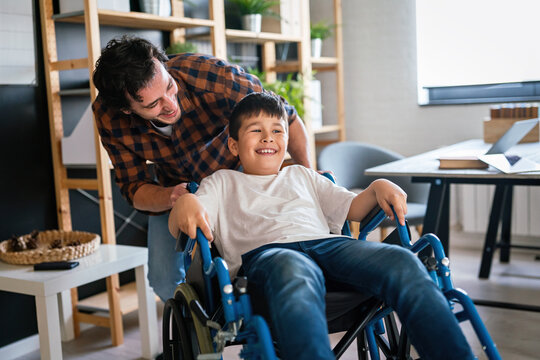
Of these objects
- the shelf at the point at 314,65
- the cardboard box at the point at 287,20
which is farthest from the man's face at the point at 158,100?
the shelf at the point at 314,65

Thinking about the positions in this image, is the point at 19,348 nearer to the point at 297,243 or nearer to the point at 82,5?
the point at 82,5

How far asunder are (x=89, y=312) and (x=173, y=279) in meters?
0.84

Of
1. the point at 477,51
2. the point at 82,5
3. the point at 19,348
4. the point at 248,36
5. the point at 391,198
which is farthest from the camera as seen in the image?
the point at 477,51

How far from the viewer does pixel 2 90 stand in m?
2.33

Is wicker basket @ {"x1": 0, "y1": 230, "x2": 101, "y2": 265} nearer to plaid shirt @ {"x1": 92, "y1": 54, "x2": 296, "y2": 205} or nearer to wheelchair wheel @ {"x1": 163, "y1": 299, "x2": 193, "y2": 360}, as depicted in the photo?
plaid shirt @ {"x1": 92, "y1": 54, "x2": 296, "y2": 205}

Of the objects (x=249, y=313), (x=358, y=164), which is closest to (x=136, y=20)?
(x=358, y=164)

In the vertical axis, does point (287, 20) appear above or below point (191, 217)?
above

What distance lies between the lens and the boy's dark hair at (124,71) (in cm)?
155

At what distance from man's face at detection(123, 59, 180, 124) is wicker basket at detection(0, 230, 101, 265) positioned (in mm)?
750

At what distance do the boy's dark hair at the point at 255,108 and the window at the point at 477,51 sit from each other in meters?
2.36

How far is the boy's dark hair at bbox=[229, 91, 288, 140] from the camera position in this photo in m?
1.60

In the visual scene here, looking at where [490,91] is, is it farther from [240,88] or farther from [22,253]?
[22,253]

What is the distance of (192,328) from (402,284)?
54 cm

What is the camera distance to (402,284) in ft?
4.01
